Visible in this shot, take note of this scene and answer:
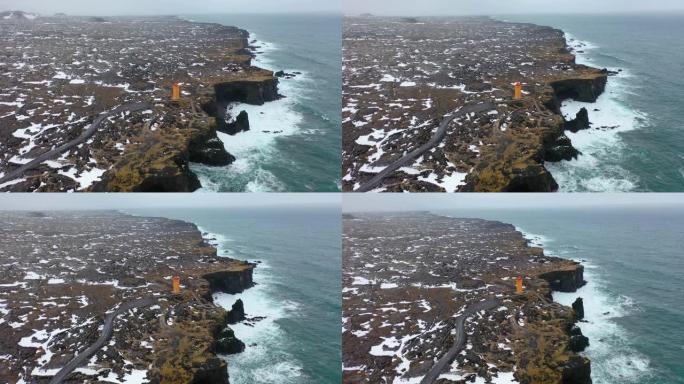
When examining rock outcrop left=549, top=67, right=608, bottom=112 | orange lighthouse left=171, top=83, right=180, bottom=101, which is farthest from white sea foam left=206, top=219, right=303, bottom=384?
rock outcrop left=549, top=67, right=608, bottom=112

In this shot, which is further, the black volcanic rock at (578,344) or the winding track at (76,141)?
the black volcanic rock at (578,344)

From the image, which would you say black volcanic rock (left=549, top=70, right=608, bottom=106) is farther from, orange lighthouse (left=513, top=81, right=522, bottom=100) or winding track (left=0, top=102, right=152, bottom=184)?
winding track (left=0, top=102, right=152, bottom=184)

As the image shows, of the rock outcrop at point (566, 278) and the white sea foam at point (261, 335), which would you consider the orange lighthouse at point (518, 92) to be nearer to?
the rock outcrop at point (566, 278)

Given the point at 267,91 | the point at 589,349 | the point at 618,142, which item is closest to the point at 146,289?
the point at 267,91

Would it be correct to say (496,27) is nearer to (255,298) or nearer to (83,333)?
(255,298)

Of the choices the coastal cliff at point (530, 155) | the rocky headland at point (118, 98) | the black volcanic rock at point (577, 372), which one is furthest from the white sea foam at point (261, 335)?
the black volcanic rock at point (577, 372)
